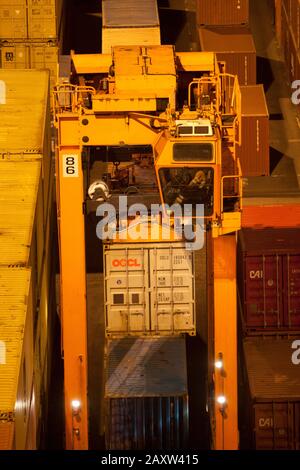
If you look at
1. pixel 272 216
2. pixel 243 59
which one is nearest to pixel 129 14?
pixel 243 59

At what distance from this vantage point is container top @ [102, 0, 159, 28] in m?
44.3

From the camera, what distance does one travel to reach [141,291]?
97.6 ft

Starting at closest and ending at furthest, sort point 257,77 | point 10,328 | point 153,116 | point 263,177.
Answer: point 10,328, point 153,116, point 263,177, point 257,77

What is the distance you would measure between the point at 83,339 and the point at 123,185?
3930 mm

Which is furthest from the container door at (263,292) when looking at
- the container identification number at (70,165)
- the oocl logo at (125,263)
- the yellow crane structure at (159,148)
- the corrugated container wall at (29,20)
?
the corrugated container wall at (29,20)

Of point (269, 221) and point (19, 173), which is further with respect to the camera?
point (269, 221)

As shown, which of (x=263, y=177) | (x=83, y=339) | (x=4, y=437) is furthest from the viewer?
(x=263, y=177)

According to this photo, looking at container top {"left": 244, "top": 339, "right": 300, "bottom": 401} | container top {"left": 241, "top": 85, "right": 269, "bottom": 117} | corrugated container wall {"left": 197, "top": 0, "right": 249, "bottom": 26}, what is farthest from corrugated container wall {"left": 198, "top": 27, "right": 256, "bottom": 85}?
container top {"left": 244, "top": 339, "right": 300, "bottom": 401}

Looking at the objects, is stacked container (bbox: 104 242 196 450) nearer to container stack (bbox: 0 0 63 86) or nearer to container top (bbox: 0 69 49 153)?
container top (bbox: 0 69 49 153)

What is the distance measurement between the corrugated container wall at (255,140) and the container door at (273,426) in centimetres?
1440

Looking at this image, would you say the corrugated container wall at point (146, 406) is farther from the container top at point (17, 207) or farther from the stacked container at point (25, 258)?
the container top at point (17, 207)

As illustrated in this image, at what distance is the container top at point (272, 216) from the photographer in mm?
34812
